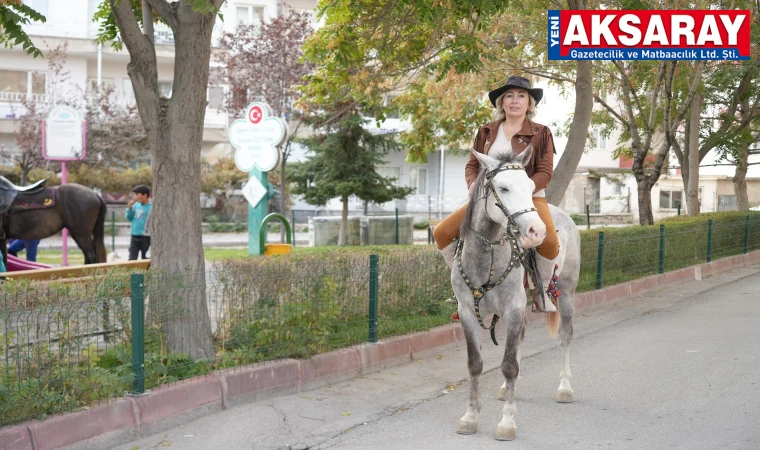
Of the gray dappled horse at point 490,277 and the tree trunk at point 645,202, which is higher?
the tree trunk at point 645,202

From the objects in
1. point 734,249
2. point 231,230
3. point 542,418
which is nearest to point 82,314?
point 542,418

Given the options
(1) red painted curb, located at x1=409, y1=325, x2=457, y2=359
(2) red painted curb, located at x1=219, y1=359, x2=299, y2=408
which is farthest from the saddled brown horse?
(2) red painted curb, located at x1=219, y1=359, x2=299, y2=408

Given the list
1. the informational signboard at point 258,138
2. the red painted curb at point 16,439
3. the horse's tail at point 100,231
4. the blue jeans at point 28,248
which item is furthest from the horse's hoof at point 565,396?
the blue jeans at point 28,248

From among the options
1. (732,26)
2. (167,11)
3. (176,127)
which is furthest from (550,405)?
(732,26)

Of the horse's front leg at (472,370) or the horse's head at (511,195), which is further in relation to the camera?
the horse's front leg at (472,370)

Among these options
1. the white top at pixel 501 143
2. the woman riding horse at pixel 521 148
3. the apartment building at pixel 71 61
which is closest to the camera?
the woman riding horse at pixel 521 148

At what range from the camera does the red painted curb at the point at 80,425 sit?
19.1 feet

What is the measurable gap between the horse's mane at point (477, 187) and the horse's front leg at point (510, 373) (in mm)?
817

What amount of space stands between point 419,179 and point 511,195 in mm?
44380

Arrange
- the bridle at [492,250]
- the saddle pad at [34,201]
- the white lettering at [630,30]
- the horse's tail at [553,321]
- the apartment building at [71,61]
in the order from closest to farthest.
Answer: the bridle at [492,250], the horse's tail at [553,321], the saddle pad at [34,201], the white lettering at [630,30], the apartment building at [71,61]

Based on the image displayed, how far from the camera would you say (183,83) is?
808 centimetres

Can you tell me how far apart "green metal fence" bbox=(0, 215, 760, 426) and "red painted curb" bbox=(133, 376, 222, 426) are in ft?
0.46

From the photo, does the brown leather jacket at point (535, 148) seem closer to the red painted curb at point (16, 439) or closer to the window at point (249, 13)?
the red painted curb at point (16, 439)

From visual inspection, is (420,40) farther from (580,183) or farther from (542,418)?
(580,183)
